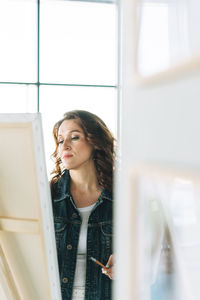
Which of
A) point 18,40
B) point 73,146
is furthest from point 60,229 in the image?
point 18,40

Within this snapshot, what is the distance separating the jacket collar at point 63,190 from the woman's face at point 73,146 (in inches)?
2.5

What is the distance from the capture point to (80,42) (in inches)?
151

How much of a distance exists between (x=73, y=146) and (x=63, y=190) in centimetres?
23

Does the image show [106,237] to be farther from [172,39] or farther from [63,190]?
[172,39]

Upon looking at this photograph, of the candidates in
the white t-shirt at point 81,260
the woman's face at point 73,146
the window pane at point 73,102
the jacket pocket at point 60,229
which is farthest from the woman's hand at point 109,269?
the window pane at point 73,102

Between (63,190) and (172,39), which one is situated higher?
(172,39)

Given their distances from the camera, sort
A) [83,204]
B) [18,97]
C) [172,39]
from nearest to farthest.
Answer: [172,39]
[83,204]
[18,97]

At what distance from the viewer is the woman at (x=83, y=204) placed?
7.12ft

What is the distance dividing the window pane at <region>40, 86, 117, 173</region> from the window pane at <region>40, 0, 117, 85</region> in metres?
0.09

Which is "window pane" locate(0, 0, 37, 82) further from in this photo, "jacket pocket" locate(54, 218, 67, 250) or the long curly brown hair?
"jacket pocket" locate(54, 218, 67, 250)

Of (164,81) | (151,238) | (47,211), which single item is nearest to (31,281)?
(47,211)

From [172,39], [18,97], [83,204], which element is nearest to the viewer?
[172,39]

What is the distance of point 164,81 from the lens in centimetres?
71

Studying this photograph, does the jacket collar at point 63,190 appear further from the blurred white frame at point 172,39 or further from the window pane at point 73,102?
the blurred white frame at point 172,39
